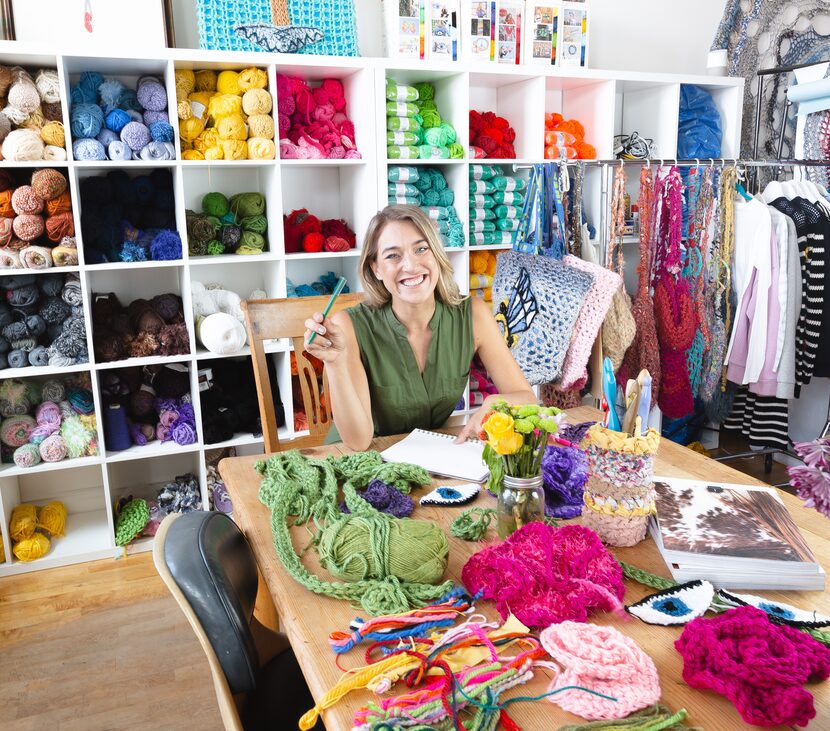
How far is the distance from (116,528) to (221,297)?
951 mm

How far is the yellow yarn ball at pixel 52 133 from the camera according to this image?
241 centimetres

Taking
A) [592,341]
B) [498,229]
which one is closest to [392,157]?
[498,229]

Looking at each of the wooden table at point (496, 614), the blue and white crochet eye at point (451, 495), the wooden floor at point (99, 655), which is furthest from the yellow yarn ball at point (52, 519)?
the blue and white crochet eye at point (451, 495)

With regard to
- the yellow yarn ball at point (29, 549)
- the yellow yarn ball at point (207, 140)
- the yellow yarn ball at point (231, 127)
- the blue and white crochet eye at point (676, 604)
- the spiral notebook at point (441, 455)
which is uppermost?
the yellow yarn ball at point (231, 127)

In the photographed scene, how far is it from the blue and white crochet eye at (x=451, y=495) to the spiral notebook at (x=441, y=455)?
59 millimetres

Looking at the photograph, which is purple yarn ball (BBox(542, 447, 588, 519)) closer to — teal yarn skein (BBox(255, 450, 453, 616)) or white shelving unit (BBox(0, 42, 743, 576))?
teal yarn skein (BBox(255, 450, 453, 616))

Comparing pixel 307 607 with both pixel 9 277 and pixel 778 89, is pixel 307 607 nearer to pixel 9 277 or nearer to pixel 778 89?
pixel 9 277

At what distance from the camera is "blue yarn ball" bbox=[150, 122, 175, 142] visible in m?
2.51

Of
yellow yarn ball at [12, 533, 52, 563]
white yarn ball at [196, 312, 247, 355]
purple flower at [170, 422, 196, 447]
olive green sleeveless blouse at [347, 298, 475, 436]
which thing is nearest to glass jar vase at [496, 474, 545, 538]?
olive green sleeveless blouse at [347, 298, 475, 436]

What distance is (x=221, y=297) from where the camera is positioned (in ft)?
9.22

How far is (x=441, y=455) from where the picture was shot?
1.44m

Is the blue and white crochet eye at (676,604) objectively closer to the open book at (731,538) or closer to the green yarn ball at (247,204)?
the open book at (731,538)

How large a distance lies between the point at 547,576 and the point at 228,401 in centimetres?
213

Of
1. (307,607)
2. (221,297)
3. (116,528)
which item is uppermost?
A: (221,297)
